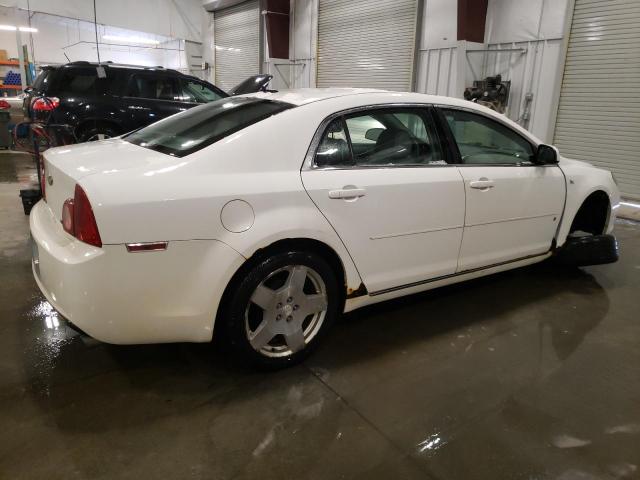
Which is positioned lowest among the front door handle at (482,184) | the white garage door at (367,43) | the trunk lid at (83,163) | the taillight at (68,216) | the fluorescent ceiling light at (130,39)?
the taillight at (68,216)

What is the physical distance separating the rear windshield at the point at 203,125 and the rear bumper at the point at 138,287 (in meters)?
0.57

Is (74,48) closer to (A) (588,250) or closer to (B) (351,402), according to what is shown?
(A) (588,250)

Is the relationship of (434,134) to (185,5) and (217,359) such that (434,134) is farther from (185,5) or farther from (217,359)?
(185,5)

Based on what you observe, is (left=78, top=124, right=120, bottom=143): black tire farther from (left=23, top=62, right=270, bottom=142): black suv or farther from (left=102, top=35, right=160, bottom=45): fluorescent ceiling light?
(left=102, top=35, right=160, bottom=45): fluorescent ceiling light

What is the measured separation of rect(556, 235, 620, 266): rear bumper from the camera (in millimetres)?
4023

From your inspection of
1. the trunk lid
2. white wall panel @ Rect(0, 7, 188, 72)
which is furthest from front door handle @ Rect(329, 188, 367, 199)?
white wall panel @ Rect(0, 7, 188, 72)

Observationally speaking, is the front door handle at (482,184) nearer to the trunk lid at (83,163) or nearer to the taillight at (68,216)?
the trunk lid at (83,163)

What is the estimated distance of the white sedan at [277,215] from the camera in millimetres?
2109

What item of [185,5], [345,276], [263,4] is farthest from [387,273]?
[185,5]

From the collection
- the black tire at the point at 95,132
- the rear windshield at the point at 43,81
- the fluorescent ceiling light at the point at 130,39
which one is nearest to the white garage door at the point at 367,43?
the black tire at the point at 95,132

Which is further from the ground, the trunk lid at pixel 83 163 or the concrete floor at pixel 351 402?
the trunk lid at pixel 83 163

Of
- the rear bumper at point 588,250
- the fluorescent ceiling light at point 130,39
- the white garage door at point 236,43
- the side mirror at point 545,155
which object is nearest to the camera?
the side mirror at point 545,155

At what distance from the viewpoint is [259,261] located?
236cm

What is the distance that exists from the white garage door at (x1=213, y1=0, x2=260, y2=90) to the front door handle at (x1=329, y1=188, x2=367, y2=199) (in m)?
13.7
